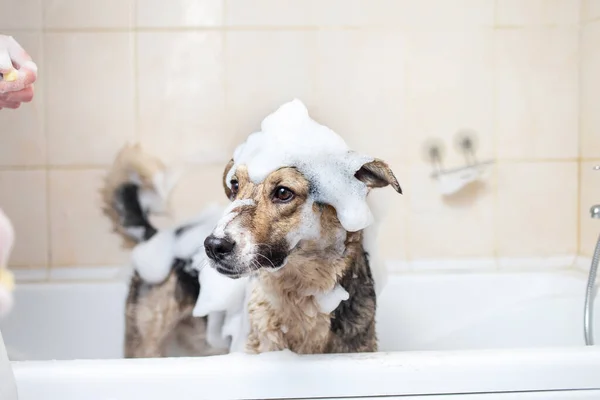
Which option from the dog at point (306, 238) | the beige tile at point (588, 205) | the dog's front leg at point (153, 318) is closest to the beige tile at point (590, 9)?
the beige tile at point (588, 205)

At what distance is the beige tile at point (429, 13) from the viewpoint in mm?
1565

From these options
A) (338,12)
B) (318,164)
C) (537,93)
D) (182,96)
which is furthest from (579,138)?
(182,96)

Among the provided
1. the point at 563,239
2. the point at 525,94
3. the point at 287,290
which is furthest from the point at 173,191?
the point at 563,239

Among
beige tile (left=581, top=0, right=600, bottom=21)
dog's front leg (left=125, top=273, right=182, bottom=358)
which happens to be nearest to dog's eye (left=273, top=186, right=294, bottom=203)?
dog's front leg (left=125, top=273, right=182, bottom=358)

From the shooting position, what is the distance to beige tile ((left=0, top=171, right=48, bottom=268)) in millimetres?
1569

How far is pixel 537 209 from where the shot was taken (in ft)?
5.46

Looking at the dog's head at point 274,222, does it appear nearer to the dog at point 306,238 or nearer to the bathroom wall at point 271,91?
the dog at point 306,238

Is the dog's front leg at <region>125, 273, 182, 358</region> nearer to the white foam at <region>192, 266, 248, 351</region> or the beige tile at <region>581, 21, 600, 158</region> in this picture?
the white foam at <region>192, 266, 248, 351</region>

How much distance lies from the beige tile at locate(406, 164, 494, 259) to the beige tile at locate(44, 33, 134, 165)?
2.76 ft

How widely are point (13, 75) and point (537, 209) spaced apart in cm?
144

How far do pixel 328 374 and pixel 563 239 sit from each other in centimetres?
109

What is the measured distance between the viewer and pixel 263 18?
156 centimetres

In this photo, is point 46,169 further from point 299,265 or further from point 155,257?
point 299,265

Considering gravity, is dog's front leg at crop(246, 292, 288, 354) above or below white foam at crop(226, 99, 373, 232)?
below
